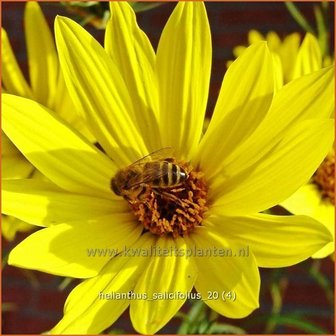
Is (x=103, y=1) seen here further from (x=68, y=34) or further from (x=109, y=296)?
(x=109, y=296)

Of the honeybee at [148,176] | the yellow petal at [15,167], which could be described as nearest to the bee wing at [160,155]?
the honeybee at [148,176]

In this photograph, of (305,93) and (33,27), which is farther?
(33,27)

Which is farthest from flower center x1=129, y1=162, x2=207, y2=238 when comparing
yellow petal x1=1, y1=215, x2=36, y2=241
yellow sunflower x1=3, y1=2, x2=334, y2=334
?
yellow petal x1=1, y1=215, x2=36, y2=241

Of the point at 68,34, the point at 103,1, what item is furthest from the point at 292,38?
the point at 68,34

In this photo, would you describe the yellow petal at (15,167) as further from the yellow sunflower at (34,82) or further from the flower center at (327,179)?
the flower center at (327,179)

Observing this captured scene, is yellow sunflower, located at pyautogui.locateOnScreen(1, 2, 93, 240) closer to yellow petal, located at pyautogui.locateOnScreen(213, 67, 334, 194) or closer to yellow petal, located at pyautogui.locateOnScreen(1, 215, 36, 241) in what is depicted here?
yellow petal, located at pyautogui.locateOnScreen(1, 215, 36, 241)
